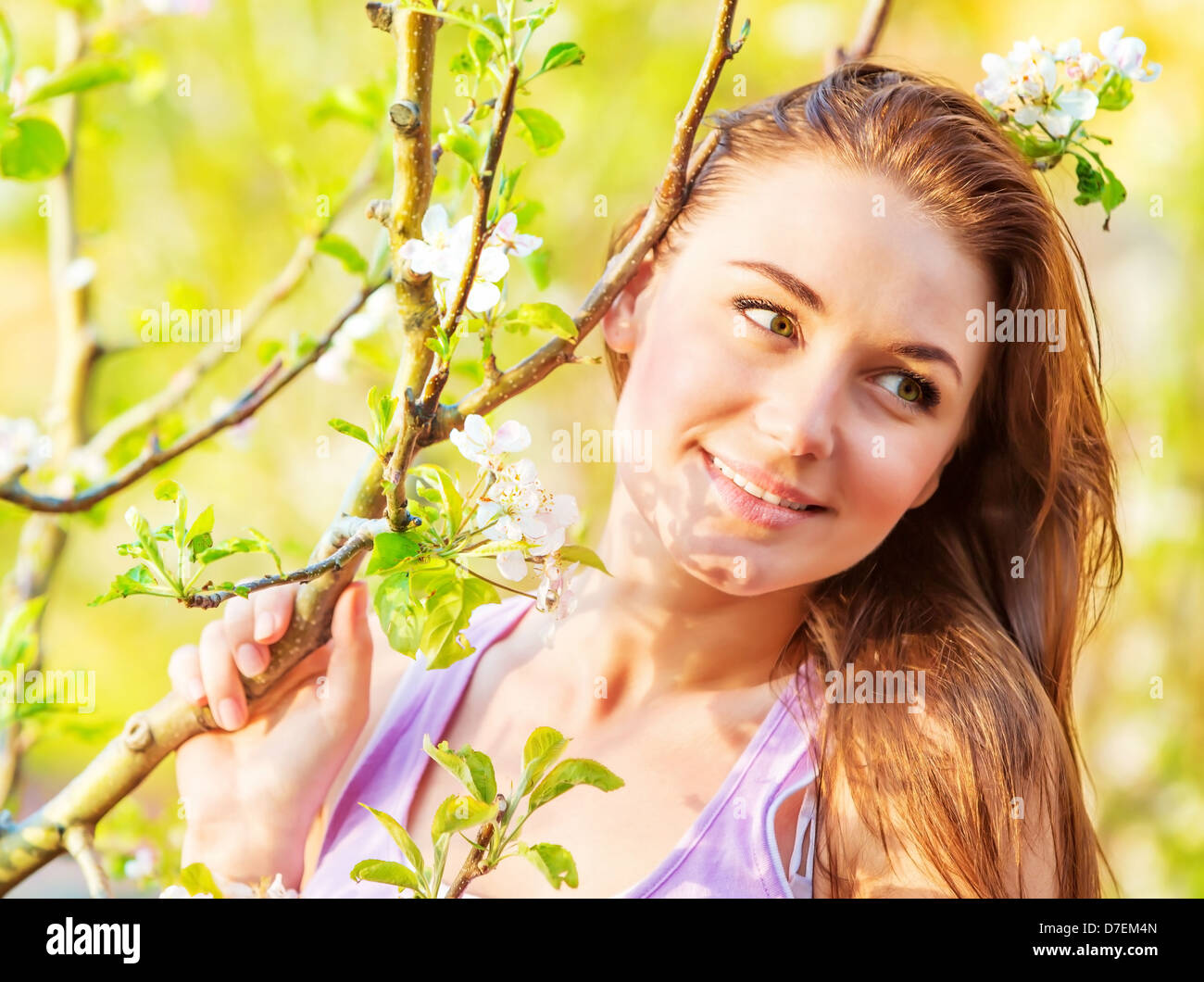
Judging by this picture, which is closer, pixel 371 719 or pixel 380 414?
pixel 380 414

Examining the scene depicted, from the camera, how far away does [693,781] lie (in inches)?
29.6

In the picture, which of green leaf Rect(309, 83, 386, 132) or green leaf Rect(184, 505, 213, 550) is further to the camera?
green leaf Rect(309, 83, 386, 132)

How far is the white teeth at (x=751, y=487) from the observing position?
67 centimetres

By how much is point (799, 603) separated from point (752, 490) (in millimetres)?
176

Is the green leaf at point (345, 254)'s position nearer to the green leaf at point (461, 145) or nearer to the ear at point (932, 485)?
the green leaf at point (461, 145)

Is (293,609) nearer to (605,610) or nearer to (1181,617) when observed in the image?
(605,610)

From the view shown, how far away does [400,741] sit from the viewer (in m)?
0.80

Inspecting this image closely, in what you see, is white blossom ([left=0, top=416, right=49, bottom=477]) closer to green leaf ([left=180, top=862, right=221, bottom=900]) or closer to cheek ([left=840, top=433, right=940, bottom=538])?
green leaf ([left=180, top=862, right=221, bottom=900])

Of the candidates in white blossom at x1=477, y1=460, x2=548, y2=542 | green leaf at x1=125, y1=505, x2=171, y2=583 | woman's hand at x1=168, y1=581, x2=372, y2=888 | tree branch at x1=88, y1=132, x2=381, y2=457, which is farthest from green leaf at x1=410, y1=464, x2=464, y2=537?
tree branch at x1=88, y1=132, x2=381, y2=457

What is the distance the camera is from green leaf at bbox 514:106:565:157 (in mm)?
577

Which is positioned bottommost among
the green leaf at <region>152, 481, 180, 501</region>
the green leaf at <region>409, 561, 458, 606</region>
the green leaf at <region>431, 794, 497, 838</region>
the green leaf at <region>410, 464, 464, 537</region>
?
the green leaf at <region>431, 794, 497, 838</region>

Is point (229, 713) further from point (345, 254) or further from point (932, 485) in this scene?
point (932, 485)

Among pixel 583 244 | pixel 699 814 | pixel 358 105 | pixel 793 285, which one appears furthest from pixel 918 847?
pixel 583 244

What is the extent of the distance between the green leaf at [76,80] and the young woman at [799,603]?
28 cm
